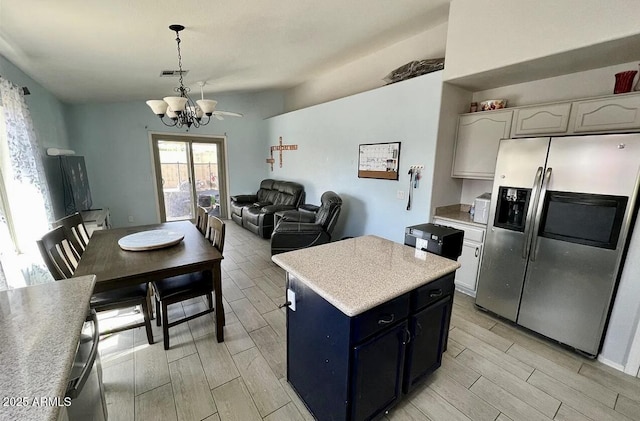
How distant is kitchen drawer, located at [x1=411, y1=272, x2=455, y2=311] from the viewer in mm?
1499

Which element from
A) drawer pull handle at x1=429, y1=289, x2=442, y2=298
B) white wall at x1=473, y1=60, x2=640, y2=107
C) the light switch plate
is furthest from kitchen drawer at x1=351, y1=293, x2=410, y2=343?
white wall at x1=473, y1=60, x2=640, y2=107

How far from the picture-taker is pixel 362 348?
1265 mm

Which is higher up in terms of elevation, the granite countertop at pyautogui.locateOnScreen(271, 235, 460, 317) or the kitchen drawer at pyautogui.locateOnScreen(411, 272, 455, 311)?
the granite countertop at pyautogui.locateOnScreen(271, 235, 460, 317)

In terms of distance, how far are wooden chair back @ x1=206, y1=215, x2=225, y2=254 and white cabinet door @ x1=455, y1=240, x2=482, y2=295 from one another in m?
2.50

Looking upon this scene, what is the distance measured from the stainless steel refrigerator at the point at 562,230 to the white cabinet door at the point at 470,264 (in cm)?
24

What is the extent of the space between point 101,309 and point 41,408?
163 centimetres

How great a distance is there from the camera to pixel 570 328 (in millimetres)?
2184

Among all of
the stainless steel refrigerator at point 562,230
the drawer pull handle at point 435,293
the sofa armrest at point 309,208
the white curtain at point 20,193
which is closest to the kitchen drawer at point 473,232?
the stainless steel refrigerator at point 562,230

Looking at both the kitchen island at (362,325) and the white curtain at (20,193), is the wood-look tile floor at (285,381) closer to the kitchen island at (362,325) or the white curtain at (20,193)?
the kitchen island at (362,325)

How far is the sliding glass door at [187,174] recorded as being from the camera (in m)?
5.75

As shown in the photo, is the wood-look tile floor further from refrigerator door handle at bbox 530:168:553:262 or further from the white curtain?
the white curtain

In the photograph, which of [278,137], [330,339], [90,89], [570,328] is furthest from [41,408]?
[278,137]

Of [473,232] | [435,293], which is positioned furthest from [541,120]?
[435,293]

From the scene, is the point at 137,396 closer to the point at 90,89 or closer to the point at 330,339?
the point at 330,339
